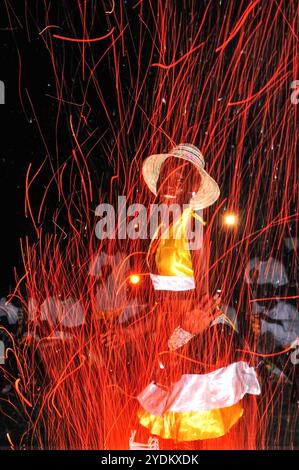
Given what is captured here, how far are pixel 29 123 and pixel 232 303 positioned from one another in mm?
2704

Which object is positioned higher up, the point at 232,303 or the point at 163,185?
the point at 163,185

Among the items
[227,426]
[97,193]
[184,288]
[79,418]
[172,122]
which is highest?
[172,122]

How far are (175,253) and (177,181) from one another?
1.33 ft

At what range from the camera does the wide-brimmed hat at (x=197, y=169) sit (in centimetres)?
325

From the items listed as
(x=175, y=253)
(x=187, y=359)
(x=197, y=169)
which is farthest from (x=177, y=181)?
(x=187, y=359)

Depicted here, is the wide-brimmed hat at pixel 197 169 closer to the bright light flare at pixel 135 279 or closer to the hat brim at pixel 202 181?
the hat brim at pixel 202 181

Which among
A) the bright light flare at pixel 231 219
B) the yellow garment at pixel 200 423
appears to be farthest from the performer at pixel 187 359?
the bright light flare at pixel 231 219

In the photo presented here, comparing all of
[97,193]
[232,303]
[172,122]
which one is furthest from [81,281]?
[172,122]

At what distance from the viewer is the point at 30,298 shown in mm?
5668

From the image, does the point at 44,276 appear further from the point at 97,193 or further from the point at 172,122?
the point at 172,122

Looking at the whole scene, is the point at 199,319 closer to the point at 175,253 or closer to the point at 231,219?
the point at 175,253

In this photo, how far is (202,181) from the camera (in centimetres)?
342

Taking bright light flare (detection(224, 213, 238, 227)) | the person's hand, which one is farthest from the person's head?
bright light flare (detection(224, 213, 238, 227))

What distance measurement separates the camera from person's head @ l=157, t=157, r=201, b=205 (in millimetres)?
3164
